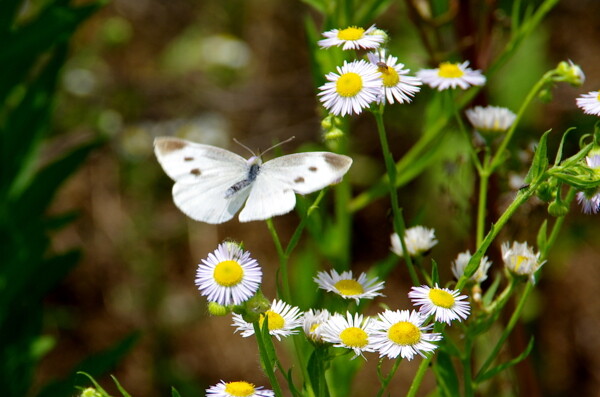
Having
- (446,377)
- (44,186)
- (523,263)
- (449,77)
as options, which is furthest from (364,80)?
(44,186)

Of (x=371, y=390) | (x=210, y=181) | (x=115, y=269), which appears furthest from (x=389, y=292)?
(x=210, y=181)

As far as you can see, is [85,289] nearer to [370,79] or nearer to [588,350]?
[588,350]

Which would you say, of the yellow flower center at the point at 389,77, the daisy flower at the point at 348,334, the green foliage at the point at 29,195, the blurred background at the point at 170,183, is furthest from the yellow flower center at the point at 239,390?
the blurred background at the point at 170,183

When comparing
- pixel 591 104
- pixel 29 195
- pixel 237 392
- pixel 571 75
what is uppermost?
pixel 29 195

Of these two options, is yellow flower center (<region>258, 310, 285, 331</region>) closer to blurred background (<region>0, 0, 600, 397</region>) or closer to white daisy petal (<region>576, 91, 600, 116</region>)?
white daisy petal (<region>576, 91, 600, 116</region>)

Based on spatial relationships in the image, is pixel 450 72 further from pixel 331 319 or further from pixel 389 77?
pixel 331 319

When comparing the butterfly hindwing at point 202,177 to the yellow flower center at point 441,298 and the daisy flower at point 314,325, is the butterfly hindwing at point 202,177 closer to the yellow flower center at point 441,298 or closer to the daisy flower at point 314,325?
the daisy flower at point 314,325
